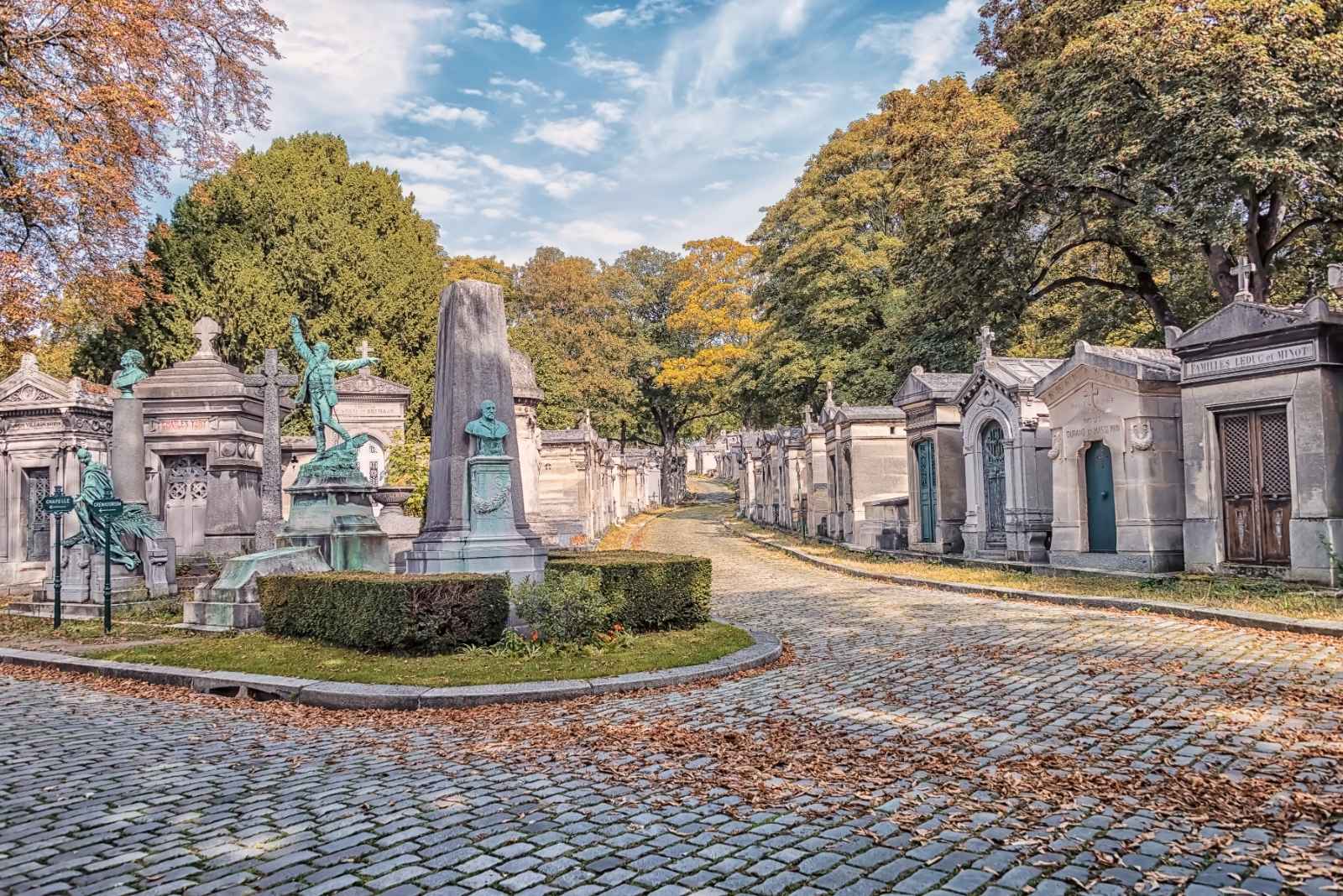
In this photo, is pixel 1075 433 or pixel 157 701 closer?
pixel 157 701

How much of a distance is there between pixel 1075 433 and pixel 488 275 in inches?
1281

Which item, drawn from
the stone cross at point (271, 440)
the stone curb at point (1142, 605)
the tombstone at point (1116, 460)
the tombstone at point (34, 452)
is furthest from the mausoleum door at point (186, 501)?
the tombstone at point (1116, 460)

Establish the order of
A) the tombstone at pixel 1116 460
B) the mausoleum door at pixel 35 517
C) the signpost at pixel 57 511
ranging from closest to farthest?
the signpost at pixel 57 511 → the tombstone at pixel 1116 460 → the mausoleum door at pixel 35 517

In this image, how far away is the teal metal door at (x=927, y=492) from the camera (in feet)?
64.0

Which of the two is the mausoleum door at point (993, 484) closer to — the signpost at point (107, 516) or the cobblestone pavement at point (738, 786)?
the cobblestone pavement at point (738, 786)

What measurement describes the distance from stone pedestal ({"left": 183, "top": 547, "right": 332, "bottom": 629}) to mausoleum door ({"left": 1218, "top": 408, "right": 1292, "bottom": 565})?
12.6 metres

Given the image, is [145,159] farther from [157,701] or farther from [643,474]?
[643,474]

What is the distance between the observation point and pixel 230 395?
1728 centimetres

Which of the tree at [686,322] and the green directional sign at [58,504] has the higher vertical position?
the tree at [686,322]

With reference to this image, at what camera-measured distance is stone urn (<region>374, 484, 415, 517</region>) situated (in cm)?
1731

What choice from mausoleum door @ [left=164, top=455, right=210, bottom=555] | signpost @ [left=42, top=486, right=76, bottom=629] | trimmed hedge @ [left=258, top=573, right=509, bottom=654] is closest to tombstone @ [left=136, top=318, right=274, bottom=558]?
mausoleum door @ [left=164, top=455, right=210, bottom=555]

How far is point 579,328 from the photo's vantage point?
41.9m

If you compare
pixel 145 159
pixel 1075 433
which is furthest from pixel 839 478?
pixel 145 159

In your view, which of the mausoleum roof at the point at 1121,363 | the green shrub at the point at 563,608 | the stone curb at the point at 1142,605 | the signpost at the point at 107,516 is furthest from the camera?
the mausoleum roof at the point at 1121,363
